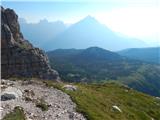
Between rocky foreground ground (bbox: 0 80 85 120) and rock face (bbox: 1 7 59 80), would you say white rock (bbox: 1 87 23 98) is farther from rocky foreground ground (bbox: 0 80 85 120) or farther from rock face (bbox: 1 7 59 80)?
rock face (bbox: 1 7 59 80)

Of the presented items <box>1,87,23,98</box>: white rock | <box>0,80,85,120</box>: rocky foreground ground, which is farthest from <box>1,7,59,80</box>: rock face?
<box>1,87,23,98</box>: white rock

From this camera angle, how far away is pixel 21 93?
36.6m

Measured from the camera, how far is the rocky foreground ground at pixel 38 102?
3174cm

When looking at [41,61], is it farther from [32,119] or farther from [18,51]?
[32,119]

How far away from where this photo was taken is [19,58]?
4904 inches

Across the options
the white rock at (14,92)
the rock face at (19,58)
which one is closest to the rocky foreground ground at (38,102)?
the white rock at (14,92)

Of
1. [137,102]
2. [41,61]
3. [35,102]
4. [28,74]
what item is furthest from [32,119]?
[41,61]

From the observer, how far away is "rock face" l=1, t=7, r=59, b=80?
11456 centimetres

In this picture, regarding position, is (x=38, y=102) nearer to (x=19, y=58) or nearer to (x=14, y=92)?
(x=14, y=92)

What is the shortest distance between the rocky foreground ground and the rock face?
2695 inches

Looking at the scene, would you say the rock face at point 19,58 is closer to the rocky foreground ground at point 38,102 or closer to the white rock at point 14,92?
the rocky foreground ground at point 38,102

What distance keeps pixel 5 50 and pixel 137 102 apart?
251 feet

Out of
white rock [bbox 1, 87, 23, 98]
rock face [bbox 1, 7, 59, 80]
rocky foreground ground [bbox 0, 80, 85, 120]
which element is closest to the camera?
rocky foreground ground [bbox 0, 80, 85, 120]

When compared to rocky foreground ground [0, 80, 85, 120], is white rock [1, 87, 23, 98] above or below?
above
